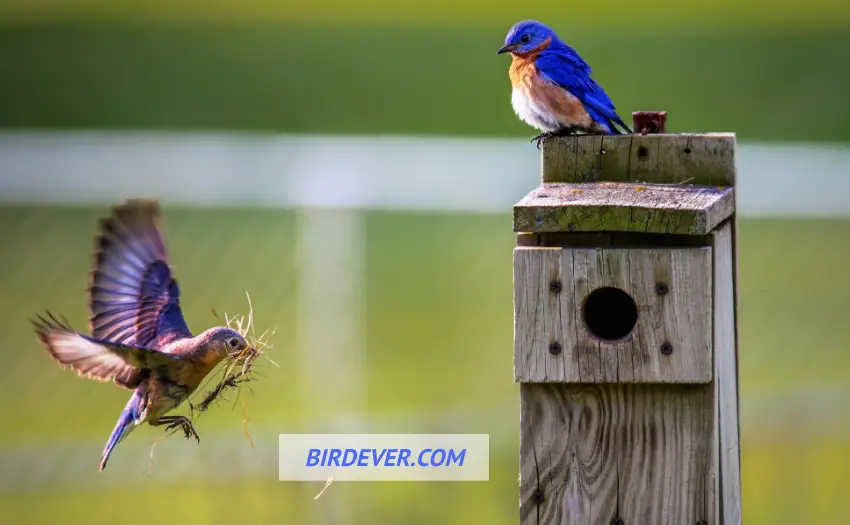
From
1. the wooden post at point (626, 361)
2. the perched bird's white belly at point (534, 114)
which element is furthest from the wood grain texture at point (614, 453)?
the perched bird's white belly at point (534, 114)

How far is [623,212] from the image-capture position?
106 inches

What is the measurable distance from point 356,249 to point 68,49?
12047 millimetres

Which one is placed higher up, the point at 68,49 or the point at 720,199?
the point at 68,49

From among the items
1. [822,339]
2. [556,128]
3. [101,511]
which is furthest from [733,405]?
[822,339]

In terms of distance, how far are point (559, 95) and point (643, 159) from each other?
3.57 ft

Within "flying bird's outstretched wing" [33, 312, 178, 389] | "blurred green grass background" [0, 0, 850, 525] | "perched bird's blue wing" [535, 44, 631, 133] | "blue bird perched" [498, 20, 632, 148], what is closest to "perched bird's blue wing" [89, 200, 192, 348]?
"flying bird's outstretched wing" [33, 312, 178, 389]

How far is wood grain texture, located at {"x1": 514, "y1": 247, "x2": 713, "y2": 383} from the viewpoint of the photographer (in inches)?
107

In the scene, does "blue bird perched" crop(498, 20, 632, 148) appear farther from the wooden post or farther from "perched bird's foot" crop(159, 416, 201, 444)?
"perched bird's foot" crop(159, 416, 201, 444)

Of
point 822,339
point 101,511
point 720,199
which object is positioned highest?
point 720,199

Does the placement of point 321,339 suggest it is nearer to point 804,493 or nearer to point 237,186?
point 237,186

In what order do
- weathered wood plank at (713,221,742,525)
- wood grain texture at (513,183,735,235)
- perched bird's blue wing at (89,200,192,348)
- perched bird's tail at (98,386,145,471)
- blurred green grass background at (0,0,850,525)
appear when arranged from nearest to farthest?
wood grain texture at (513,183,735,235), weathered wood plank at (713,221,742,525), perched bird's tail at (98,386,145,471), perched bird's blue wing at (89,200,192,348), blurred green grass background at (0,0,850,525)

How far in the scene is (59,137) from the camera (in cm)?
871

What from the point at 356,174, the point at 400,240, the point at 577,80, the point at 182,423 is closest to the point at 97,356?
the point at 182,423

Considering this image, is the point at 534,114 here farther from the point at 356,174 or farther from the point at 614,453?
the point at 356,174
